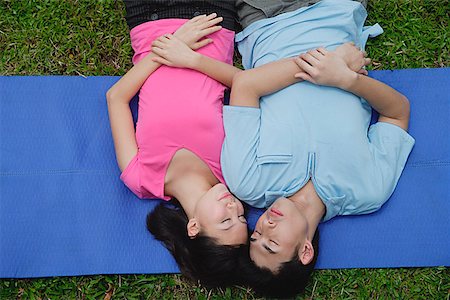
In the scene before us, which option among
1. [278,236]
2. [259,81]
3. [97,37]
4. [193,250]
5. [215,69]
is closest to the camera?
[278,236]

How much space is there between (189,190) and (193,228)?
21 cm

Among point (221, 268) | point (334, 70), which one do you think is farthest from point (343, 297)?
point (334, 70)

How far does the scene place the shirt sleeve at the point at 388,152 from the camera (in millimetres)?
2619

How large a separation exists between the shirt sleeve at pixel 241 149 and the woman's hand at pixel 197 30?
0.41m

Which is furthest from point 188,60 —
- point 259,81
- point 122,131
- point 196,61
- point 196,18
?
point 122,131

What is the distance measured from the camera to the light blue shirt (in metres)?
2.50

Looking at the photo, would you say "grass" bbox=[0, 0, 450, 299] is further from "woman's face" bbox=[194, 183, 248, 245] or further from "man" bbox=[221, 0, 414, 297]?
"woman's face" bbox=[194, 183, 248, 245]

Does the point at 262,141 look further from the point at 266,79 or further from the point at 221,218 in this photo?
the point at 221,218

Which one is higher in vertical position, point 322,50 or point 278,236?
point 322,50

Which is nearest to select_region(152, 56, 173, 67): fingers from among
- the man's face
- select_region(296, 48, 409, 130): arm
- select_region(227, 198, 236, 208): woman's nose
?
select_region(296, 48, 409, 130): arm

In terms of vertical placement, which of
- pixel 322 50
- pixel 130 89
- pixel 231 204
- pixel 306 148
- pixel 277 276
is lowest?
pixel 277 276

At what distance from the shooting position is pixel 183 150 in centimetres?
258

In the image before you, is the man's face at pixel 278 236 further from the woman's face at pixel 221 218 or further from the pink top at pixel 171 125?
the pink top at pixel 171 125

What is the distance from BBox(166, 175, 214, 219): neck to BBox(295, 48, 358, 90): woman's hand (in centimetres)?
69
